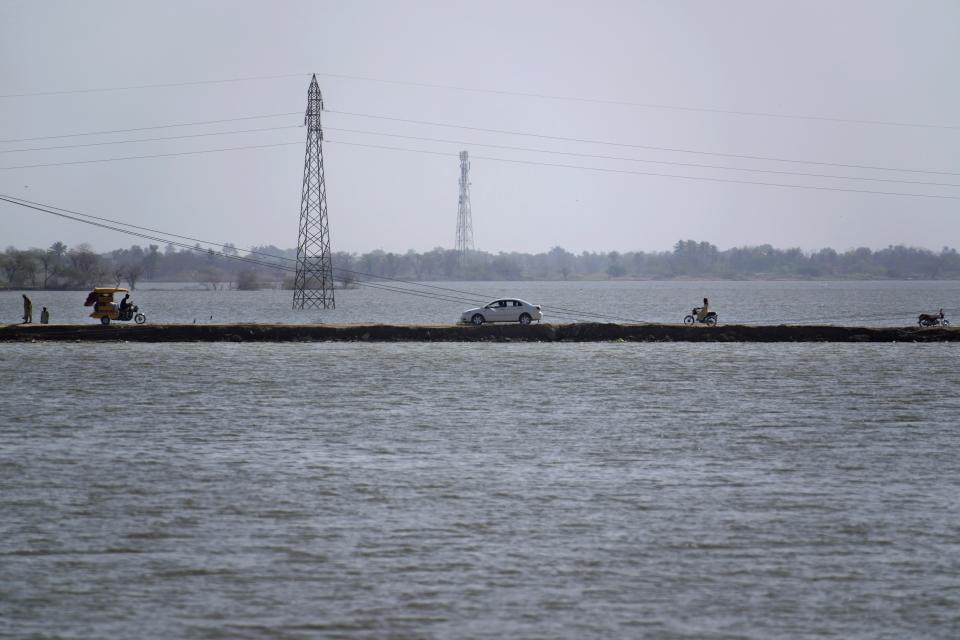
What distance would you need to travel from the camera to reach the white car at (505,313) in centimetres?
→ 6781

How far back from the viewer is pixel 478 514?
19438mm

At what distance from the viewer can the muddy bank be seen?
66750 millimetres

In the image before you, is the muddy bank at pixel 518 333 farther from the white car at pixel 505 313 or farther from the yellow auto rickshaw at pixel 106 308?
the yellow auto rickshaw at pixel 106 308

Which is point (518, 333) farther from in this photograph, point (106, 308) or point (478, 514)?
point (478, 514)

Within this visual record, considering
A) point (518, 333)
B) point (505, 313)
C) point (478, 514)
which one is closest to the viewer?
point (478, 514)

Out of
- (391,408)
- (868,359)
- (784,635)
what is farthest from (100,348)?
(784,635)

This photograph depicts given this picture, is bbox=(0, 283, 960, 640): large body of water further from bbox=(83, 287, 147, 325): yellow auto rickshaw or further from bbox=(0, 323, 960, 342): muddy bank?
bbox=(83, 287, 147, 325): yellow auto rickshaw

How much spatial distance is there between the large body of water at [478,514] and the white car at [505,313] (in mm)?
26672

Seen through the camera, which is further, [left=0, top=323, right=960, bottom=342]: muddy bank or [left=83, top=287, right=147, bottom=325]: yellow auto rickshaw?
[left=83, top=287, right=147, bottom=325]: yellow auto rickshaw

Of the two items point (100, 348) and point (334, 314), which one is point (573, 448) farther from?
point (334, 314)

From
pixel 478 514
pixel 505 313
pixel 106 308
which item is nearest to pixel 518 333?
pixel 505 313

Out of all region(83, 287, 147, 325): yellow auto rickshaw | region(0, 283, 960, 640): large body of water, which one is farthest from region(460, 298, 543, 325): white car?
region(0, 283, 960, 640): large body of water

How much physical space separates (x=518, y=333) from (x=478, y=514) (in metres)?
49.0

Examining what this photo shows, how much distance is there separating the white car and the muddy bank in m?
0.89
